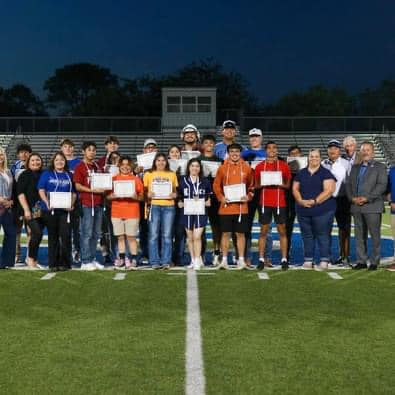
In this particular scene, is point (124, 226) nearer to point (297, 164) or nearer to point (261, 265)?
point (261, 265)

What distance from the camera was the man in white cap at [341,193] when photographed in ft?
38.8

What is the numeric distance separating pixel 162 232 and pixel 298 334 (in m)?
4.83

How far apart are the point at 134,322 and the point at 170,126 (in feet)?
140

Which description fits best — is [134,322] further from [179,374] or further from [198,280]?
[198,280]

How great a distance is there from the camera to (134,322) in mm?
7301

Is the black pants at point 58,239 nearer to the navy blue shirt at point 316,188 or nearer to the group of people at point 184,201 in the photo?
the group of people at point 184,201

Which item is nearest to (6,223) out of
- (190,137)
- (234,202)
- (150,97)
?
(190,137)

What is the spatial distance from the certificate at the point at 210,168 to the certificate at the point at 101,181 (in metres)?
1.41

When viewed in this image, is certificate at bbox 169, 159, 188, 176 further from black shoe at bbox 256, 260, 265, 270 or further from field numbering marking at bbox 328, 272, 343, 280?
field numbering marking at bbox 328, 272, 343, 280

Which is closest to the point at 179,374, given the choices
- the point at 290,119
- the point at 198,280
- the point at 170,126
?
the point at 198,280

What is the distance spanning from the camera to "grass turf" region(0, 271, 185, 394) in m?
5.30

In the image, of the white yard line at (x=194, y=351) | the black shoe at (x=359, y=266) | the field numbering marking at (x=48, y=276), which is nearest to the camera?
the white yard line at (x=194, y=351)

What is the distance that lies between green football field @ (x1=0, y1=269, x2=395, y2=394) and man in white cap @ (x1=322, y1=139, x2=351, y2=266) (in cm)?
179

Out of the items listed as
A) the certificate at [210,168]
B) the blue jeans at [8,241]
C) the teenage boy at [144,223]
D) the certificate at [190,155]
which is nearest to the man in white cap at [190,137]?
the certificate at [190,155]
